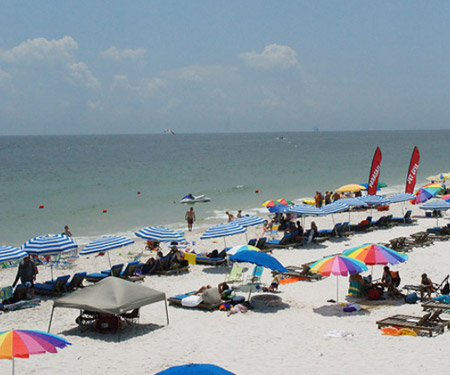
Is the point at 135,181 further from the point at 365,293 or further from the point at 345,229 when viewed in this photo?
the point at 365,293

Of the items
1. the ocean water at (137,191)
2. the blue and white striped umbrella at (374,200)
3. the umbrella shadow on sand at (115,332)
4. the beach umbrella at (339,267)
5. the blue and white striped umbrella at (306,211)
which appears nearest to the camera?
the umbrella shadow on sand at (115,332)

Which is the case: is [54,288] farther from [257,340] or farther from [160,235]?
[257,340]

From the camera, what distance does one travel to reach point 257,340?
1047cm

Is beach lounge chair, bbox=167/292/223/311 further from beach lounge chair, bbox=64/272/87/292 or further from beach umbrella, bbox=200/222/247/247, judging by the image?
beach umbrella, bbox=200/222/247/247

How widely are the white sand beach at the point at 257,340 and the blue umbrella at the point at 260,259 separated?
1006 mm

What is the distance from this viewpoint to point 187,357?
959 cm

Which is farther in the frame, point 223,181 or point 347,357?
point 223,181

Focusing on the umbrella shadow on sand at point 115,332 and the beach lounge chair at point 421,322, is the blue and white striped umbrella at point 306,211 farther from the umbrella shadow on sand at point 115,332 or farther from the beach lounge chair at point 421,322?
the umbrella shadow on sand at point 115,332

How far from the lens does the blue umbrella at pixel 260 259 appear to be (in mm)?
12836

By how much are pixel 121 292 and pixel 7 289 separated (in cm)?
453

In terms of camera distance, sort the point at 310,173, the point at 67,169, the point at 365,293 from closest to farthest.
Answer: the point at 365,293
the point at 310,173
the point at 67,169

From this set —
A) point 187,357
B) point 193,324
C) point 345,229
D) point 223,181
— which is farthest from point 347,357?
point 223,181

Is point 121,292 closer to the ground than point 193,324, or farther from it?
farther from it

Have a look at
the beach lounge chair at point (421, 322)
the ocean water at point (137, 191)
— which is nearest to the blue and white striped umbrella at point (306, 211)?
the beach lounge chair at point (421, 322)
